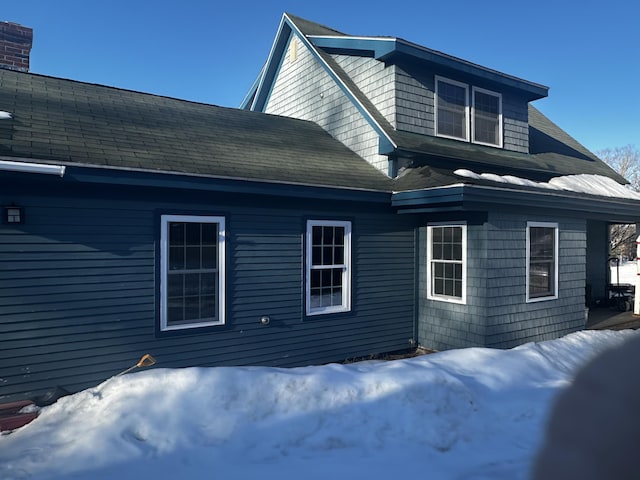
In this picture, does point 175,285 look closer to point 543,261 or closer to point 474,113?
point 543,261

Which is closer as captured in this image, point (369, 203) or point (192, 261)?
point (192, 261)

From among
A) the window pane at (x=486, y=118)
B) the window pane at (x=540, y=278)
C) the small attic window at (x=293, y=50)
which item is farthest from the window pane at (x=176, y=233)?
the small attic window at (x=293, y=50)

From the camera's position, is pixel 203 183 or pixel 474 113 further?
pixel 474 113

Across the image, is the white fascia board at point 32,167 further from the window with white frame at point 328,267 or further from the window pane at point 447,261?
the window pane at point 447,261

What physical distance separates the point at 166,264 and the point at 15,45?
7.15 metres

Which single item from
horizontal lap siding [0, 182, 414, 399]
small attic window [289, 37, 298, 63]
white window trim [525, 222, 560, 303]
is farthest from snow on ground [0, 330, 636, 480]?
small attic window [289, 37, 298, 63]

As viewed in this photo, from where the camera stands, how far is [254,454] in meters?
3.83

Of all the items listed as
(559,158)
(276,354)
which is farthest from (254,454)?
(559,158)

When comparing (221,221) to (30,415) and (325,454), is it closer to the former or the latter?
(30,415)

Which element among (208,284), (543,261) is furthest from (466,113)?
(208,284)

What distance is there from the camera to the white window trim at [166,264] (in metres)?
6.40

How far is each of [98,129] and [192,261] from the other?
7.99 feet

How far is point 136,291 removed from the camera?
245 inches

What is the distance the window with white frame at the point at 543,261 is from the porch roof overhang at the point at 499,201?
0.42 metres
